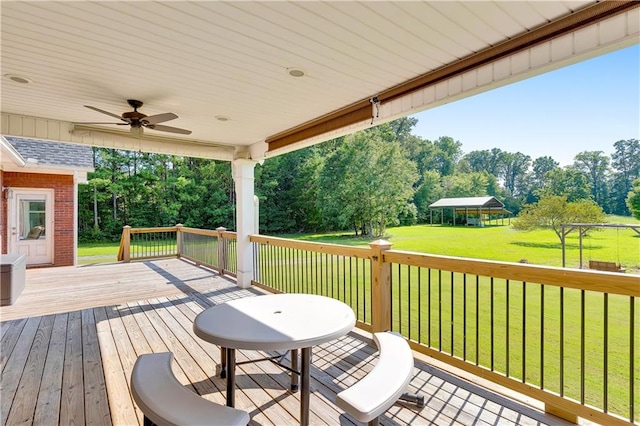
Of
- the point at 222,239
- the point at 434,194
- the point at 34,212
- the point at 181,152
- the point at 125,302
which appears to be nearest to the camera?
the point at 125,302

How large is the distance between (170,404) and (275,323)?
26.6 inches

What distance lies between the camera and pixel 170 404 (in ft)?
4.74

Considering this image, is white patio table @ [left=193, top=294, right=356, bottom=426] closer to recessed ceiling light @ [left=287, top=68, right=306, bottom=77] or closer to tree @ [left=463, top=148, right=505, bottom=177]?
recessed ceiling light @ [left=287, top=68, right=306, bottom=77]

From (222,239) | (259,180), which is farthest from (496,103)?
(222,239)

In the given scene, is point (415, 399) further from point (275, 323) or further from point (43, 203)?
point (43, 203)

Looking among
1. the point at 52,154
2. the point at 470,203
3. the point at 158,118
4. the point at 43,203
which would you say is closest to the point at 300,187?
the point at 470,203

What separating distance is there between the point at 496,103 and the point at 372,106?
1118 inches

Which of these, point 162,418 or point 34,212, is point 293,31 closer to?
point 162,418

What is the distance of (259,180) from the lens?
74.2 feet

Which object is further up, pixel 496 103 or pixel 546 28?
pixel 496 103

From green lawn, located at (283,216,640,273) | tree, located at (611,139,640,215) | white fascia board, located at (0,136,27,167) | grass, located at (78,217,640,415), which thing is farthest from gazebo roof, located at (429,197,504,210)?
white fascia board, located at (0,136,27,167)

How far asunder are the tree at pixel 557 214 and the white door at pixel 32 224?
66.4 ft

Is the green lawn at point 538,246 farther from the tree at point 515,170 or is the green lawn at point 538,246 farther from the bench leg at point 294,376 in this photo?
the tree at point 515,170

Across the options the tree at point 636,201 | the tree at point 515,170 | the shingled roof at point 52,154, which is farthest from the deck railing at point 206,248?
the tree at point 515,170
